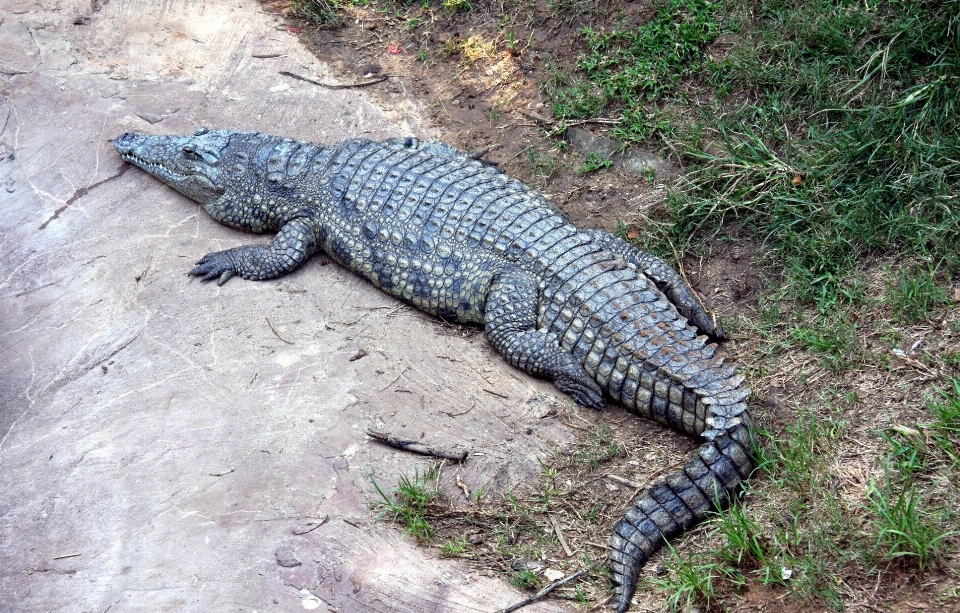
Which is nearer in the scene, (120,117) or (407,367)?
(407,367)

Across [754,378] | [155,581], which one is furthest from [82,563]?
[754,378]

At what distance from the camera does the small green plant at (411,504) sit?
13.2 ft

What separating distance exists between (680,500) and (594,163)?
3.10 metres

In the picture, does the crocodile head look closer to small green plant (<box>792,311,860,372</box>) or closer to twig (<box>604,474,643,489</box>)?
twig (<box>604,474,643,489</box>)

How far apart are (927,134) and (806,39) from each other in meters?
1.27

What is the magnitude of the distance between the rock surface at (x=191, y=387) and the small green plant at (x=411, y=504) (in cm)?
8

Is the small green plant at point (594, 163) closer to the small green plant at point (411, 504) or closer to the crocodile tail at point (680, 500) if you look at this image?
the crocodile tail at point (680, 500)

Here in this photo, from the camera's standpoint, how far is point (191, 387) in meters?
4.73

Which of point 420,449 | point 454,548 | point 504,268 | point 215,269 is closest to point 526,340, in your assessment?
point 504,268

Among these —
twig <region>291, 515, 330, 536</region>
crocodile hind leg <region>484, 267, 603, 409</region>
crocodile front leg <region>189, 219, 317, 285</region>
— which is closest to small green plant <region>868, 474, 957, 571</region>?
crocodile hind leg <region>484, 267, 603, 409</region>

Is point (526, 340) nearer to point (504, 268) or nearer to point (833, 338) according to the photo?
point (504, 268)

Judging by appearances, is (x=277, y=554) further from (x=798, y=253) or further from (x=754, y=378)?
(x=798, y=253)

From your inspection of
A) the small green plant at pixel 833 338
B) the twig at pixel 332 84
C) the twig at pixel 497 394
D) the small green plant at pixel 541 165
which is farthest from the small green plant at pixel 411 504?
the twig at pixel 332 84

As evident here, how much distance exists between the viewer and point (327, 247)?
596 cm
